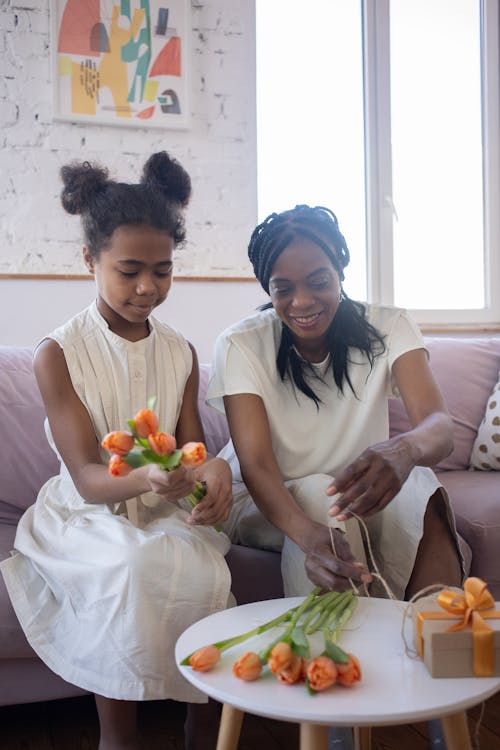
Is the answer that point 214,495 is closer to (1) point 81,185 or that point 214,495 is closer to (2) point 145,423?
(2) point 145,423

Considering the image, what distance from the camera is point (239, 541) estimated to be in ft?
5.47

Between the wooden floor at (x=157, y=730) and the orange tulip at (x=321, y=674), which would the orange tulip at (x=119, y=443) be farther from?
the wooden floor at (x=157, y=730)

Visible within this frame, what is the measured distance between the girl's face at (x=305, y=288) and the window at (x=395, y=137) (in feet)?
5.69

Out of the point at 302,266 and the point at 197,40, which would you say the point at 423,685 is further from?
the point at 197,40

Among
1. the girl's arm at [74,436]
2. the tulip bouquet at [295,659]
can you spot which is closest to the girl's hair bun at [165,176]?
the girl's arm at [74,436]

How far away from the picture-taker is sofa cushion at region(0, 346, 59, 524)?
1.79m

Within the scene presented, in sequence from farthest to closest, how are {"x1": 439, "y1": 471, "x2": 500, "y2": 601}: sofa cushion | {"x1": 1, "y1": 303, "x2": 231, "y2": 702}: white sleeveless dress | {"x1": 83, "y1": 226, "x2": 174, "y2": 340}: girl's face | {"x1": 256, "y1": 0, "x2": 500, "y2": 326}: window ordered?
{"x1": 256, "y1": 0, "x2": 500, "y2": 326}: window
{"x1": 439, "y1": 471, "x2": 500, "y2": 601}: sofa cushion
{"x1": 83, "y1": 226, "x2": 174, "y2": 340}: girl's face
{"x1": 1, "y1": 303, "x2": 231, "y2": 702}: white sleeveless dress

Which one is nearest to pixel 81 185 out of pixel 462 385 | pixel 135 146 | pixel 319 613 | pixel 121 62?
pixel 319 613

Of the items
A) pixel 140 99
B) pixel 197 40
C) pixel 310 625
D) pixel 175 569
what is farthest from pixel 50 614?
pixel 197 40

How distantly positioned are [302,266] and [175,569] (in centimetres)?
64

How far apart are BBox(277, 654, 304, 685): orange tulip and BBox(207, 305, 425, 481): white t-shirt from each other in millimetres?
713

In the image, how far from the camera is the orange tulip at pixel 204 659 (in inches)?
35.2

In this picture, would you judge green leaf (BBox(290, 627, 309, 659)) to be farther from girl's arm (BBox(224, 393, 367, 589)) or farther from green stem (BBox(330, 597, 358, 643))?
girl's arm (BBox(224, 393, 367, 589))

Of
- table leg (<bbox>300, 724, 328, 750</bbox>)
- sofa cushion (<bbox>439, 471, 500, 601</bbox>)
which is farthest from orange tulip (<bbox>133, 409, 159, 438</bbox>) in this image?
sofa cushion (<bbox>439, 471, 500, 601</bbox>)
